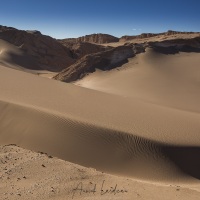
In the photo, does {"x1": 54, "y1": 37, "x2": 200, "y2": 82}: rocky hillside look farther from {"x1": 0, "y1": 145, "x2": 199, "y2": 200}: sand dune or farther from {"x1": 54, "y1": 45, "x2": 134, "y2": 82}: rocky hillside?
{"x1": 0, "y1": 145, "x2": 199, "y2": 200}: sand dune

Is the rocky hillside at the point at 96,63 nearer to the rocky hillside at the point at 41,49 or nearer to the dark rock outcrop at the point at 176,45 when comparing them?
the dark rock outcrop at the point at 176,45

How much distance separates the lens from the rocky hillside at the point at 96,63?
19.2 meters

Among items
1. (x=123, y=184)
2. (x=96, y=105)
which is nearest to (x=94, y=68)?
(x=96, y=105)

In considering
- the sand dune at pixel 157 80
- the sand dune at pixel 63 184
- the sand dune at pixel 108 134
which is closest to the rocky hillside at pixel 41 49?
the sand dune at pixel 157 80

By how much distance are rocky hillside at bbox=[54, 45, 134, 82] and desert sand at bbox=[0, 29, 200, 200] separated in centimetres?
661

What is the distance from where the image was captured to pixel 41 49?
113 ft

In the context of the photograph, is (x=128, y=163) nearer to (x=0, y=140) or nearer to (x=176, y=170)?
(x=176, y=170)

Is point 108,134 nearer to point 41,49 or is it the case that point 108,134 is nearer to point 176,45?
point 176,45
